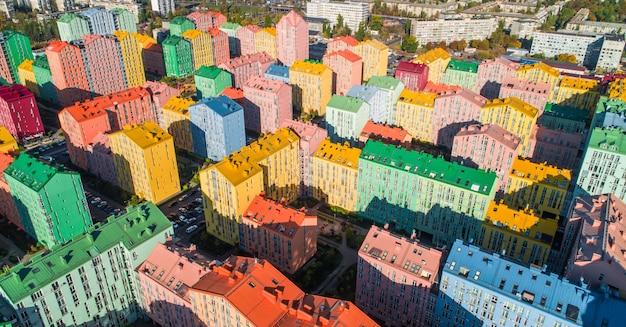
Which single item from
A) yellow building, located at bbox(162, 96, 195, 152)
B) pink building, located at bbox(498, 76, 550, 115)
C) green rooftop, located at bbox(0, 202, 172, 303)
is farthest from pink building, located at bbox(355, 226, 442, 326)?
pink building, located at bbox(498, 76, 550, 115)

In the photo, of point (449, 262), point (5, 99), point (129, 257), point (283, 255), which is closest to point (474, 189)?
point (449, 262)

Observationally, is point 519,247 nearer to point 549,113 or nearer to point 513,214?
point 513,214

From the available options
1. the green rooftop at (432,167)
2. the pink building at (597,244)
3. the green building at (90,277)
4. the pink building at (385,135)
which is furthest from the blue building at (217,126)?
the pink building at (597,244)

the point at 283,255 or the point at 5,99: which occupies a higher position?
the point at 5,99

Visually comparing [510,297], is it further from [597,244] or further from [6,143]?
[6,143]

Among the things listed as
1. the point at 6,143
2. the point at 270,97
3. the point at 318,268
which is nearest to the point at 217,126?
the point at 270,97
